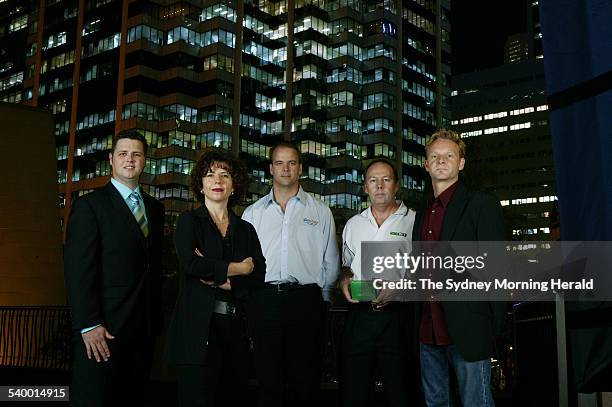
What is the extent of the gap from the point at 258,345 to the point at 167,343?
1035 mm

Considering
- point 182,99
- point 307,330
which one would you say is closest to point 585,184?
point 307,330

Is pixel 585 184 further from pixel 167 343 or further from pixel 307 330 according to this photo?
pixel 167 343

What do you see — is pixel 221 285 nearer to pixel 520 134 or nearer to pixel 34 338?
pixel 34 338

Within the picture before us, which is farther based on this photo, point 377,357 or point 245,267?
point 377,357

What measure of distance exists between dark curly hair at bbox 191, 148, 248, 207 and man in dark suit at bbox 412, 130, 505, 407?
1.13m

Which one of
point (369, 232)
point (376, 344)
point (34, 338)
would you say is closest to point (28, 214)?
point (34, 338)

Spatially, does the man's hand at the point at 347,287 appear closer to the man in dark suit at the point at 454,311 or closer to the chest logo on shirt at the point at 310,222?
the chest logo on shirt at the point at 310,222

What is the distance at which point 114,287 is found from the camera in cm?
377

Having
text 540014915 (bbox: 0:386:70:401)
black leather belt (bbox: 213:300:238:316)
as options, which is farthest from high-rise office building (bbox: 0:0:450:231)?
black leather belt (bbox: 213:300:238:316)

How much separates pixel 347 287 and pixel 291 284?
46cm

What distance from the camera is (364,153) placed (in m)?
82.8

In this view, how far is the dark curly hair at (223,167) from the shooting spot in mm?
4137

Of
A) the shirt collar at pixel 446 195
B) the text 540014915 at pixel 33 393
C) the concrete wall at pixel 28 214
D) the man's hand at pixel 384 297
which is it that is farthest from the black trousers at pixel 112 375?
the concrete wall at pixel 28 214

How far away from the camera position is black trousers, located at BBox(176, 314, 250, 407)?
11.7ft
